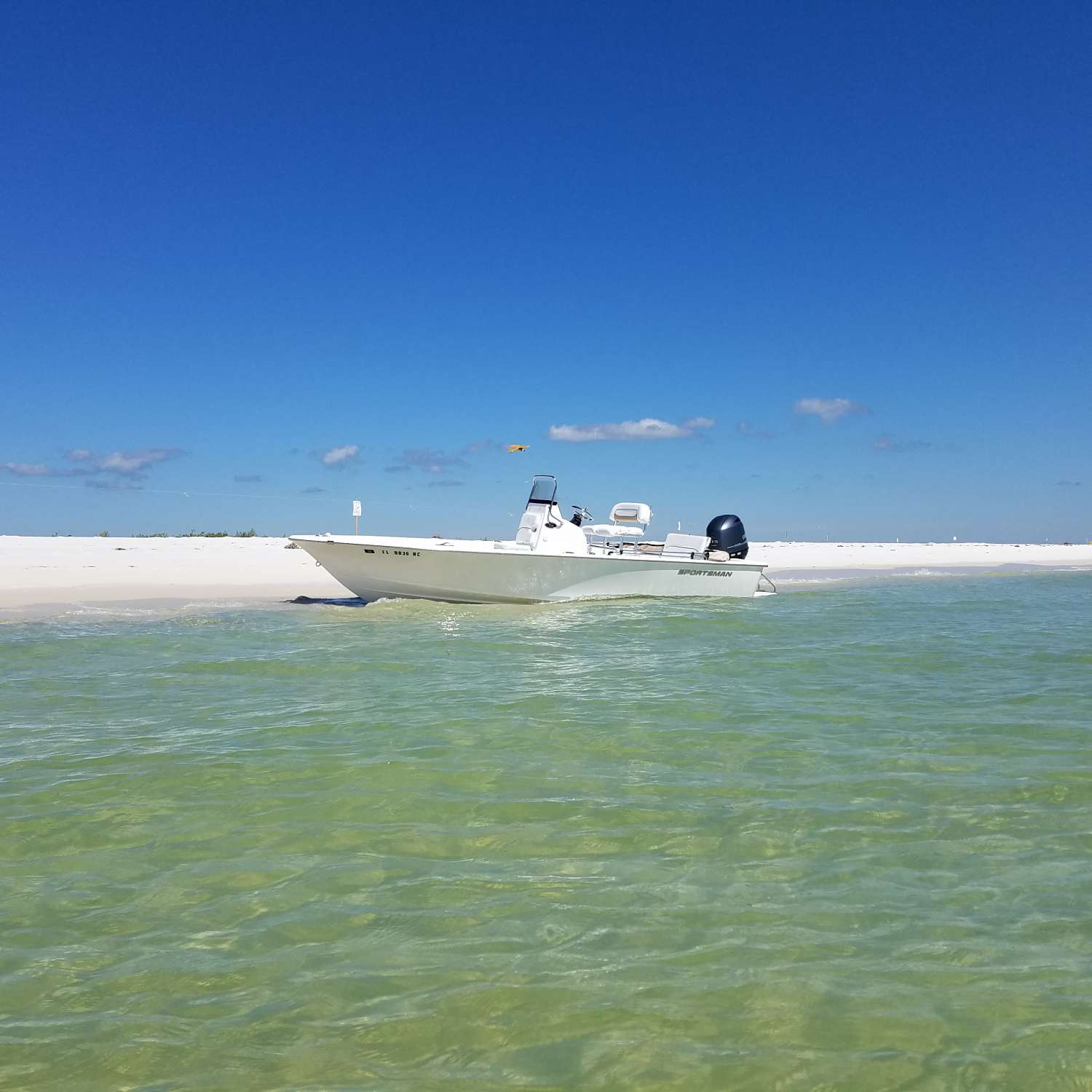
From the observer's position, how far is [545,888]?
4.38 meters

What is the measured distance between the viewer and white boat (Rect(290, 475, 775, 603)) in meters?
19.2

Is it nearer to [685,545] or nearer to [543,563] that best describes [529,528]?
[543,563]

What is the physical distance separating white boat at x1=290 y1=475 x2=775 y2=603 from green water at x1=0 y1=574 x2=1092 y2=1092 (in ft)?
30.9

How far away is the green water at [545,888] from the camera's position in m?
3.05

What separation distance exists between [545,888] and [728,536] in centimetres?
1964

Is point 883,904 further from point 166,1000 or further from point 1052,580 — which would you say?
point 1052,580

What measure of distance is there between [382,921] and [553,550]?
1637 centimetres

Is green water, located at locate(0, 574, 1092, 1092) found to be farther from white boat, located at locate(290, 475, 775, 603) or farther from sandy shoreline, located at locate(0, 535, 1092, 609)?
sandy shoreline, located at locate(0, 535, 1092, 609)

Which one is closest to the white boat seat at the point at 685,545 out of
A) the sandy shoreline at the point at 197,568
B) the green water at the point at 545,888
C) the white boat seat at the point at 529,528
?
the white boat seat at the point at 529,528

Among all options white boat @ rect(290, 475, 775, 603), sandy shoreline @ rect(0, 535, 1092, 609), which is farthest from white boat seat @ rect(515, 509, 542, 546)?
sandy shoreline @ rect(0, 535, 1092, 609)

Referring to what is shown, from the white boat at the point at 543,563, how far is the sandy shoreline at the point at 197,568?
12.1 ft

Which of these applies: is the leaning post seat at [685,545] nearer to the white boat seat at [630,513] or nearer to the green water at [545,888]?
the white boat seat at [630,513]

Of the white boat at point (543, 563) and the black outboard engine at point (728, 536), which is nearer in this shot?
the white boat at point (543, 563)

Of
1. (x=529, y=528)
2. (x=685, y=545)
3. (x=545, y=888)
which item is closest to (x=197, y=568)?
(x=529, y=528)
